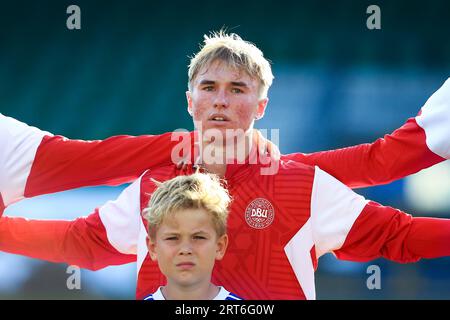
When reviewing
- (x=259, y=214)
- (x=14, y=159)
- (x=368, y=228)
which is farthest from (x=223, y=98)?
(x=14, y=159)

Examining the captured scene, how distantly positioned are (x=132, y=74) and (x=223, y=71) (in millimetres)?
2132

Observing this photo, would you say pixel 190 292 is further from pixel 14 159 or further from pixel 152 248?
pixel 14 159

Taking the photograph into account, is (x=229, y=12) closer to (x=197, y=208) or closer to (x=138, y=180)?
(x=138, y=180)

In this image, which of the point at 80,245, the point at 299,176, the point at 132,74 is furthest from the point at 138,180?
the point at 132,74

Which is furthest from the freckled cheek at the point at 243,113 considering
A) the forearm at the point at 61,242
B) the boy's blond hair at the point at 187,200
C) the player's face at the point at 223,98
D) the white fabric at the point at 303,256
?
the forearm at the point at 61,242

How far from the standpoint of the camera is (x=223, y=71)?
2.59 m

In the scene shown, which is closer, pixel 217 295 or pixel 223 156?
pixel 217 295

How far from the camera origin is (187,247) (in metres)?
2.27

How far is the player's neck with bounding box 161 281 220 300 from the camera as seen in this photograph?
7.48 ft

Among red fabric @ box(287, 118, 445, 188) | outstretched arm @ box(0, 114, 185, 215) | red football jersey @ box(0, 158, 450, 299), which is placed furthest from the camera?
outstretched arm @ box(0, 114, 185, 215)

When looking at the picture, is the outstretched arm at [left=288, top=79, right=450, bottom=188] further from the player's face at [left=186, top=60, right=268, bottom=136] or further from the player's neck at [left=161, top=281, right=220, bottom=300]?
the player's neck at [left=161, top=281, right=220, bottom=300]

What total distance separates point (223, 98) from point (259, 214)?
35 cm

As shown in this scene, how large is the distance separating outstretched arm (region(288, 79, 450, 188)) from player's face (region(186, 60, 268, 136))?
0.27 meters

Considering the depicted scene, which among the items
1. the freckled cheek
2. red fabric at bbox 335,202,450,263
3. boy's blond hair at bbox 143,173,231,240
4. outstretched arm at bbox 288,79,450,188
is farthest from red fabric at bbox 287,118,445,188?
boy's blond hair at bbox 143,173,231,240
